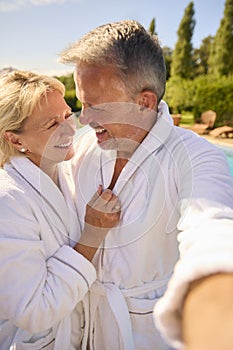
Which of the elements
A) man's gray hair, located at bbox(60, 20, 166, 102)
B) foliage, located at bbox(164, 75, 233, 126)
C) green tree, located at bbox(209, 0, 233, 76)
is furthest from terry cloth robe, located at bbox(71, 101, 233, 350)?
green tree, located at bbox(209, 0, 233, 76)

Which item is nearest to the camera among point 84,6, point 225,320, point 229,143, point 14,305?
point 225,320

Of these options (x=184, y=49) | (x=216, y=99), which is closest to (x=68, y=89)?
(x=216, y=99)

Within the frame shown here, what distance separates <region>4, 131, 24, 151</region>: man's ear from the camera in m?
1.64

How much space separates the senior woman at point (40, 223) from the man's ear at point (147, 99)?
333 mm

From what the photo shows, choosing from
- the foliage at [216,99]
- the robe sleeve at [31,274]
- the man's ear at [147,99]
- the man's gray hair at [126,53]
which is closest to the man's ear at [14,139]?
the robe sleeve at [31,274]

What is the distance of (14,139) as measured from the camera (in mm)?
1653

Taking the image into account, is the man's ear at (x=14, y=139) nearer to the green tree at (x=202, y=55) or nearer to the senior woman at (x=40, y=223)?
the senior woman at (x=40, y=223)

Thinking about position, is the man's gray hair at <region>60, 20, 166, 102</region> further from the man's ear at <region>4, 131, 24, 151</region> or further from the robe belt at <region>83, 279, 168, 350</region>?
the robe belt at <region>83, 279, 168, 350</region>

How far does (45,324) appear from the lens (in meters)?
1.44

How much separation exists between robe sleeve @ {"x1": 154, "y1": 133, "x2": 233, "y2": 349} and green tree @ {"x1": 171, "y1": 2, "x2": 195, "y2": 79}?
90.5 feet

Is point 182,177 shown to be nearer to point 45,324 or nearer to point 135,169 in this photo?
point 135,169

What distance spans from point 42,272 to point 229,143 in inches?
458

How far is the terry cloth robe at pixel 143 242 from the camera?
4.88ft

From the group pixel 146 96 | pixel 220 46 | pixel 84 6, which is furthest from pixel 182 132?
pixel 220 46
